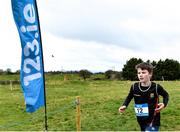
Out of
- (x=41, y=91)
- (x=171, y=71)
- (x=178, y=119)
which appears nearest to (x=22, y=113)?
(x=178, y=119)

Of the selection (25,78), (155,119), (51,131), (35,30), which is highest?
(35,30)

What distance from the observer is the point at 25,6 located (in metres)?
9.13

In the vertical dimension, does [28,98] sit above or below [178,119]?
above

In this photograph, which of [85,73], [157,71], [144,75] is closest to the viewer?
[144,75]

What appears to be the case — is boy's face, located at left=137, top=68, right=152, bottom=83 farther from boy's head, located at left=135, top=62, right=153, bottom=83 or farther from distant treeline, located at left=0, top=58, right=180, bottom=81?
distant treeline, located at left=0, top=58, right=180, bottom=81

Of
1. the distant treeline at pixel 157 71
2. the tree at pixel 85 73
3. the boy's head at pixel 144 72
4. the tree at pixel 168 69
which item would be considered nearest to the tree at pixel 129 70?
the distant treeline at pixel 157 71

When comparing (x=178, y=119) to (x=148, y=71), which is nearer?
(x=148, y=71)

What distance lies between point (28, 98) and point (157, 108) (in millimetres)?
2611

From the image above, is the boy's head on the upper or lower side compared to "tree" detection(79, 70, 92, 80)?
upper

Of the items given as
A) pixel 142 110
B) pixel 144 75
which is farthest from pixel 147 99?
pixel 144 75

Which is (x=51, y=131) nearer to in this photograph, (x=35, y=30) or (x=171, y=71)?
(x=35, y=30)

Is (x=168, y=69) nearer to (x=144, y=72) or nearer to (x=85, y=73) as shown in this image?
(x=85, y=73)

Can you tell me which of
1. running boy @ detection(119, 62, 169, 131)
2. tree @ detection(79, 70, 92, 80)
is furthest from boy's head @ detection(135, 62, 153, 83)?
tree @ detection(79, 70, 92, 80)

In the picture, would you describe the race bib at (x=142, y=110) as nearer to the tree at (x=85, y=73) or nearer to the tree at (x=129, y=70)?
the tree at (x=85, y=73)
